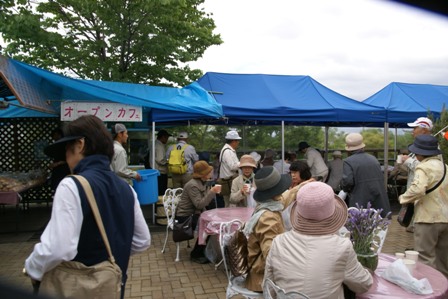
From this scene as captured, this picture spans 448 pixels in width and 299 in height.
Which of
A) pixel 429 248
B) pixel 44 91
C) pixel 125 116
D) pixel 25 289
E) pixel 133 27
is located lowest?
pixel 429 248

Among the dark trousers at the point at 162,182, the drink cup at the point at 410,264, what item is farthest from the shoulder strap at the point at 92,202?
the dark trousers at the point at 162,182

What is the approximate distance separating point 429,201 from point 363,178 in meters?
0.95

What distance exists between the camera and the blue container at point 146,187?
584cm

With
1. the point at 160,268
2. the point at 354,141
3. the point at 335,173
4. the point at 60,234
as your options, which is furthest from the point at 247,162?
the point at 335,173

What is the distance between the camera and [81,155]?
1.66m

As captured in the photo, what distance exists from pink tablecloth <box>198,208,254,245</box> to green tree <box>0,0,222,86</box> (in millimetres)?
5417

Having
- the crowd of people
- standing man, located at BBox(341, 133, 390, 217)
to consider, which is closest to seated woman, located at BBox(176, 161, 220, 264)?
standing man, located at BBox(341, 133, 390, 217)

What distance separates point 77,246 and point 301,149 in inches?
271

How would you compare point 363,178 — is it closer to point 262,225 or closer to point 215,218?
point 215,218

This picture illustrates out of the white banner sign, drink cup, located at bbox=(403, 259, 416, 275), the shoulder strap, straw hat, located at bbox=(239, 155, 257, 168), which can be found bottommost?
drink cup, located at bbox=(403, 259, 416, 275)

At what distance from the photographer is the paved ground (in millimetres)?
3828

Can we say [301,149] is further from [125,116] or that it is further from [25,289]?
[25,289]

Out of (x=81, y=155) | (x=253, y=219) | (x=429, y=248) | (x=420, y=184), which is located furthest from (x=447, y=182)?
(x=81, y=155)

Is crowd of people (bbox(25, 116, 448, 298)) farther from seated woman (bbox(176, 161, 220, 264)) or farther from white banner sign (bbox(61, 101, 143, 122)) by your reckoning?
white banner sign (bbox(61, 101, 143, 122))
